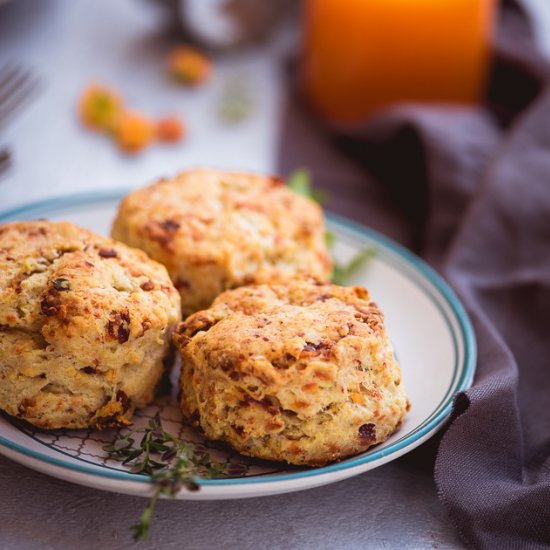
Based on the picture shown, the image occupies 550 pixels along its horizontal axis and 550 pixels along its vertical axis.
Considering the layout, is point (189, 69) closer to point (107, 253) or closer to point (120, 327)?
point (107, 253)

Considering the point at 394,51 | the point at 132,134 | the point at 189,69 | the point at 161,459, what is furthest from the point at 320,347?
the point at 189,69

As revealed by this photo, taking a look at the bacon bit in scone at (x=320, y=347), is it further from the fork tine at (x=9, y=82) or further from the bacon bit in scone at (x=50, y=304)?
the fork tine at (x=9, y=82)

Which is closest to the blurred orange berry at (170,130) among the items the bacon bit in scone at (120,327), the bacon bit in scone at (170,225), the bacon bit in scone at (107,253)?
the bacon bit in scone at (170,225)

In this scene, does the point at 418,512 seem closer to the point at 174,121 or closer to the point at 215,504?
the point at 215,504

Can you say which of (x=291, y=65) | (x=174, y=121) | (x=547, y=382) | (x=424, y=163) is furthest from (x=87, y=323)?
(x=291, y=65)

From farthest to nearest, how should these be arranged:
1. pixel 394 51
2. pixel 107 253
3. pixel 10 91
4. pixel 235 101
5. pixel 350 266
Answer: pixel 235 101 < pixel 394 51 < pixel 10 91 < pixel 350 266 < pixel 107 253

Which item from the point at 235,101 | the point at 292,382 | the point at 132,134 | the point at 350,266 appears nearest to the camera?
the point at 292,382

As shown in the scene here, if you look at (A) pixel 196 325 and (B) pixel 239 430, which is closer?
(B) pixel 239 430

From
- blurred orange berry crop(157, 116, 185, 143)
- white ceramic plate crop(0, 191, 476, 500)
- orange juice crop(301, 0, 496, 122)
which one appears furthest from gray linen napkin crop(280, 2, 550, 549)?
blurred orange berry crop(157, 116, 185, 143)
